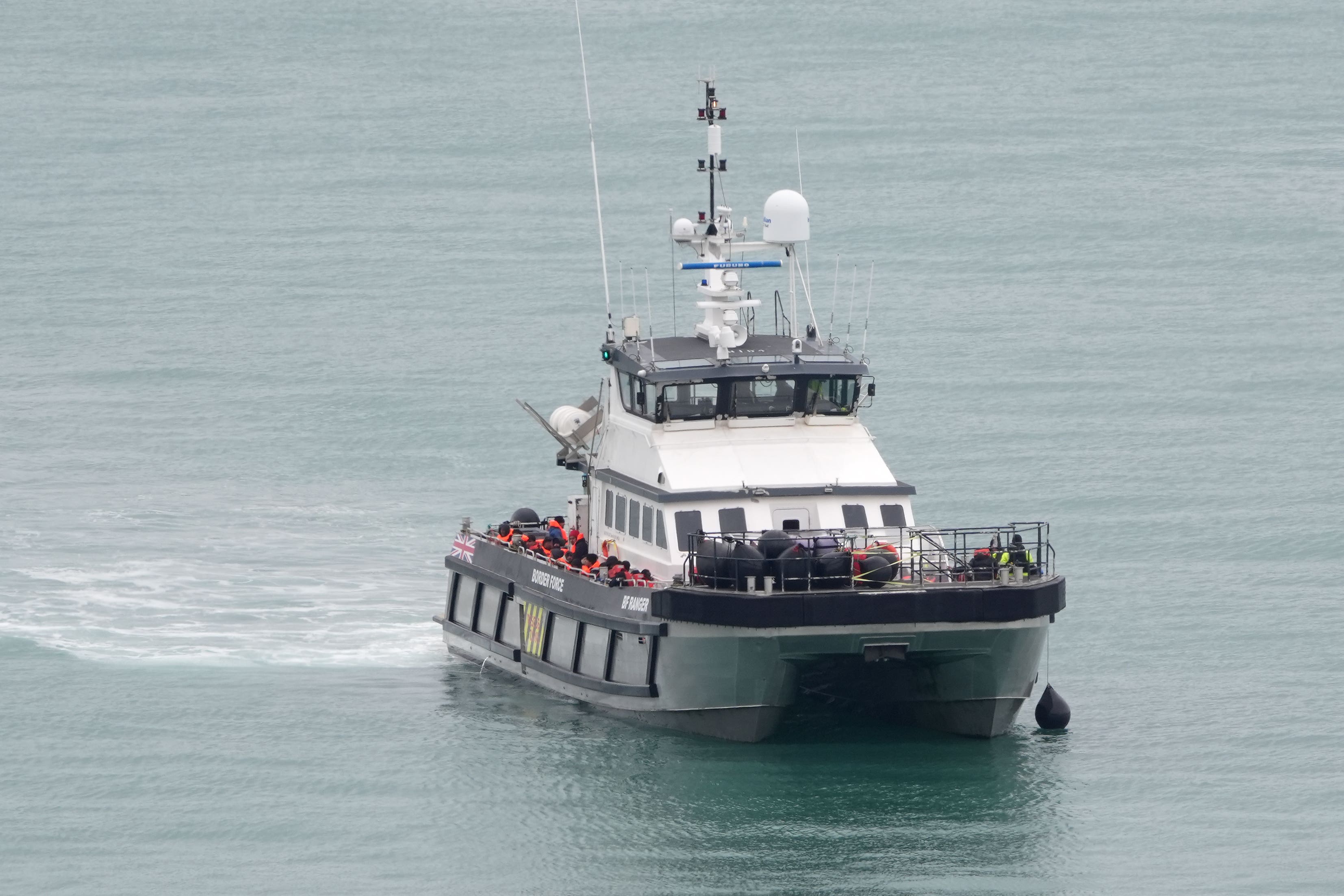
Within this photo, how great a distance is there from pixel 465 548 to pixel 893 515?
24.4ft

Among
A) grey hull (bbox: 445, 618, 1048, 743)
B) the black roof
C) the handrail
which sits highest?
the black roof

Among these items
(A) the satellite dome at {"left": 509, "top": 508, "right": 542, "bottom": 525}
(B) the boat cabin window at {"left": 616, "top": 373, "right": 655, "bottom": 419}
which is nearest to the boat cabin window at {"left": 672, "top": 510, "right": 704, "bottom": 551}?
(B) the boat cabin window at {"left": 616, "top": 373, "right": 655, "bottom": 419}

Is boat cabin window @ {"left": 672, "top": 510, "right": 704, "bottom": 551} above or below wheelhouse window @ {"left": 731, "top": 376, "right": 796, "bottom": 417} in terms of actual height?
below

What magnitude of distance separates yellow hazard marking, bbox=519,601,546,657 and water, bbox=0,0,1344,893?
0.76 m

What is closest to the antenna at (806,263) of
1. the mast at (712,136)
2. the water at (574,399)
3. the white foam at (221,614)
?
the water at (574,399)

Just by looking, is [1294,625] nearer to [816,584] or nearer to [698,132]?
[816,584]

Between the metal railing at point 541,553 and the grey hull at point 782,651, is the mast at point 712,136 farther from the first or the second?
the grey hull at point 782,651

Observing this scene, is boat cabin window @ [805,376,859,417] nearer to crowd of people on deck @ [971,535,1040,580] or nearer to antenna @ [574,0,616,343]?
antenna @ [574,0,616,343]

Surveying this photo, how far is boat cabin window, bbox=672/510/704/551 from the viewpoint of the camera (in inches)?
1308

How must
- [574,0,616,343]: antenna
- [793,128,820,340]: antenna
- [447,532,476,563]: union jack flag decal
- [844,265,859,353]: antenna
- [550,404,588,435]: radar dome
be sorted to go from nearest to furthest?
[574,0,616,343]: antenna, [793,128,820,340]: antenna, [550,404,588,435]: radar dome, [447,532,476,563]: union jack flag decal, [844,265,859,353]: antenna

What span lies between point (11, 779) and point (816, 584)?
1017 cm

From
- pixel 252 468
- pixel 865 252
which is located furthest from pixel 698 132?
pixel 252 468

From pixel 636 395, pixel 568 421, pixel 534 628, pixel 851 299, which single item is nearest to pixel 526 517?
pixel 568 421

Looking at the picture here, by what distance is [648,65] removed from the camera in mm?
86688
